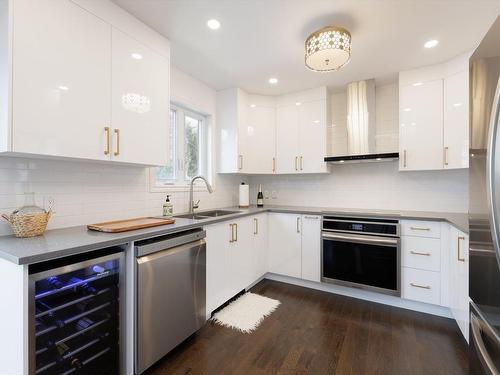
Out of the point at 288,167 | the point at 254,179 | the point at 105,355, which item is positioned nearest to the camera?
the point at 105,355

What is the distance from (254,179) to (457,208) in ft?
8.15

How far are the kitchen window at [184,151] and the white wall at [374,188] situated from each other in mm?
1069

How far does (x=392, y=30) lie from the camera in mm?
1935

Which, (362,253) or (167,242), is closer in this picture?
(167,242)

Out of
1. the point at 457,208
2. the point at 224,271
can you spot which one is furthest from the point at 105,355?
the point at 457,208

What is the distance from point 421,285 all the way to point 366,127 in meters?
1.72

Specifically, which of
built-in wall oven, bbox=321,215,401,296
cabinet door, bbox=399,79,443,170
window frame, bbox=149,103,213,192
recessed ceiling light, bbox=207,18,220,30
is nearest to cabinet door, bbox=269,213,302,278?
built-in wall oven, bbox=321,215,401,296

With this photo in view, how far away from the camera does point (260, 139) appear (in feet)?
11.0

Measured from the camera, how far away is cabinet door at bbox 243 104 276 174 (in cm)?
329

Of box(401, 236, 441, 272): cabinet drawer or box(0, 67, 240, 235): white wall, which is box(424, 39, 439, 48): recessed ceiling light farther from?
box(0, 67, 240, 235): white wall

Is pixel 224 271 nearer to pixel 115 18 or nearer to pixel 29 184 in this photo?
pixel 29 184

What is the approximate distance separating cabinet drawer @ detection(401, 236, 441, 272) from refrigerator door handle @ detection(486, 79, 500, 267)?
1.85m

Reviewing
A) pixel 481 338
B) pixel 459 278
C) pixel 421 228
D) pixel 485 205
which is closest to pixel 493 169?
pixel 485 205

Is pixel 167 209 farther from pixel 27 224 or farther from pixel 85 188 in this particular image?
→ pixel 27 224
